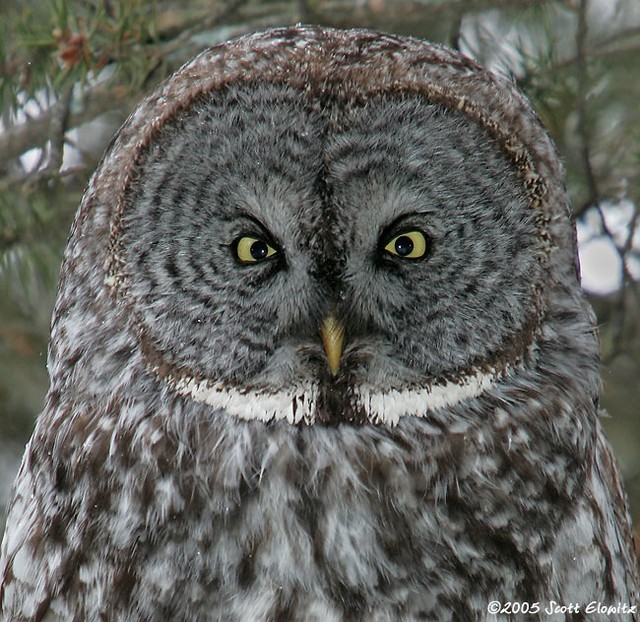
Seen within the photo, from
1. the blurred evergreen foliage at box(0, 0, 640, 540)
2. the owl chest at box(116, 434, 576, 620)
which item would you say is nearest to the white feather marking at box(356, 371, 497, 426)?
the owl chest at box(116, 434, 576, 620)

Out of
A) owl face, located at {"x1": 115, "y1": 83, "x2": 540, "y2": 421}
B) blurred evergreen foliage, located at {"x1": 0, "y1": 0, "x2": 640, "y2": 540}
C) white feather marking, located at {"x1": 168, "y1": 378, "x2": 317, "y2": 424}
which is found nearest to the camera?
owl face, located at {"x1": 115, "y1": 83, "x2": 540, "y2": 421}

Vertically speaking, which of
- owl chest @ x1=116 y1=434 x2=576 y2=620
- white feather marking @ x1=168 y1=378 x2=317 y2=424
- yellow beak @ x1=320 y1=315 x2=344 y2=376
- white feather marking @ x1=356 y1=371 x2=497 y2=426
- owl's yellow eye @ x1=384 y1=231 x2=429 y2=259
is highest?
owl's yellow eye @ x1=384 y1=231 x2=429 y2=259

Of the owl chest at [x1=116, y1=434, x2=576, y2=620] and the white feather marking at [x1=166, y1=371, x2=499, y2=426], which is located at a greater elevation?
the white feather marking at [x1=166, y1=371, x2=499, y2=426]

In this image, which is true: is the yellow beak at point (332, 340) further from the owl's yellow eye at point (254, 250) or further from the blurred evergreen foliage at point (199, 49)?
the blurred evergreen foliage at point (199, 49)

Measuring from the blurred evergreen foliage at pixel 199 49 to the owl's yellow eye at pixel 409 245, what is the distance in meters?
0.87

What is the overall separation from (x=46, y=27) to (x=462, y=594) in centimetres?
185

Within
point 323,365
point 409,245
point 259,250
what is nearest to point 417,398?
point 323,365

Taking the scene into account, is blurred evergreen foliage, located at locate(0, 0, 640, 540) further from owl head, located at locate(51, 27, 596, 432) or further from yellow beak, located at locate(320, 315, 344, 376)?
yellow beak, located at locate(320, 315, 344, 376)

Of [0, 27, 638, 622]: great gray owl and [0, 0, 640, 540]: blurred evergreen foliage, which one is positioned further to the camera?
[0, 0, 640, 540]: blurred evergreen foliage

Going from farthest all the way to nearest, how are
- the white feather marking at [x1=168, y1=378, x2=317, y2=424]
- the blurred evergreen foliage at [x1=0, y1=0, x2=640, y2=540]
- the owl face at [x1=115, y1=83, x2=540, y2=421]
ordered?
the blurred evergreen foliage at [x1=0, y1=0, x2=640, y2=540] < the white feather marking at [x1=168, y1=378, x2=317, y2=424] < the owl face at [x1=115, y1=83, x2=540, y2=421]

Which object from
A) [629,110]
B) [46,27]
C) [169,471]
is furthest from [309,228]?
[629,110]

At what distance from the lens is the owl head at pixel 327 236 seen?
241 cm

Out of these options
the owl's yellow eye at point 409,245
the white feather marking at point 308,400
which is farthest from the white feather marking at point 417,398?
the owl's yellow eye at point 409,245

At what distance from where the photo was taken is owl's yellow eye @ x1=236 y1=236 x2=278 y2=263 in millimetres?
2418
